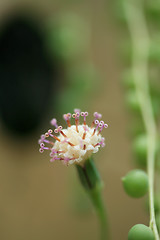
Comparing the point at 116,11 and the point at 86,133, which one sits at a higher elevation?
the point at 116,11

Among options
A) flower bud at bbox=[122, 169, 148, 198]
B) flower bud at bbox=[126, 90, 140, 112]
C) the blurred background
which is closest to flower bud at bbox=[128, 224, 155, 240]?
flower bud at bbox=[122, 169, 148, 198]

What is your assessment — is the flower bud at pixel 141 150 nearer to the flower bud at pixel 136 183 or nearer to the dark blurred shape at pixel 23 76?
the flower bud at pixel 136 183

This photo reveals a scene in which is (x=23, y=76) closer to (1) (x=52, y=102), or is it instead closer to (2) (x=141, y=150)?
(1) (x=52, y=102)

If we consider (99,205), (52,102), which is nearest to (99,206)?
(99,205)

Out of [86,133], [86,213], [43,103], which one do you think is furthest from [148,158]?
[43,103]

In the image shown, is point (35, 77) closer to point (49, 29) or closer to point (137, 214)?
point (49, 29)

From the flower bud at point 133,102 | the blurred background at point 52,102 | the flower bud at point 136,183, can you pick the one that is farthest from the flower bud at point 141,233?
the blurred background at point 52,102
